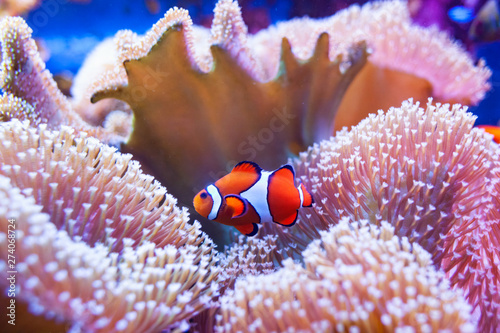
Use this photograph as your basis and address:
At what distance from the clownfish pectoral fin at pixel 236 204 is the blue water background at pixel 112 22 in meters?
3.27

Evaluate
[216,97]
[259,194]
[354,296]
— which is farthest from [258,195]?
[216,97]

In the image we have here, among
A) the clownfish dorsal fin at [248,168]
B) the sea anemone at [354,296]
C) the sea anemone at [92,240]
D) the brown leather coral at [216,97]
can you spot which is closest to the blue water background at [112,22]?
the brown leather coral at [216,97]

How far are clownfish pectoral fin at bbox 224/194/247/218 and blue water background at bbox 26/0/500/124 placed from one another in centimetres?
327

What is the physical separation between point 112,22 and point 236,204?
4184 mm

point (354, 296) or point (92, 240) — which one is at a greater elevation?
point (92, 240)

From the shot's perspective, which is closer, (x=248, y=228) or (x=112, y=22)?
(x=248, y=228)

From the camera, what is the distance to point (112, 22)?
457 centimetres

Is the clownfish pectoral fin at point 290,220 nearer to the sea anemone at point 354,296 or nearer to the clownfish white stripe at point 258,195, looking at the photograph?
the clownfish white stripe at point 258,195

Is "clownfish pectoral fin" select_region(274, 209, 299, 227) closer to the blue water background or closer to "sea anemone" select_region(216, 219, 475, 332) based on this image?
"sea anemone" select_region(216, 219, 475, 332)

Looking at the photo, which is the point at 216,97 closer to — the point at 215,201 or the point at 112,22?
the point at 215,201

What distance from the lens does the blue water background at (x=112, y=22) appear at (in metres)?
4.15

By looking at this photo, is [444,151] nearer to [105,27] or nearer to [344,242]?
[344,242]

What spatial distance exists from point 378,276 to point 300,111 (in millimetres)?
1553

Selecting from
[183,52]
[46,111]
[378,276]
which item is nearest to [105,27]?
[46,111]
